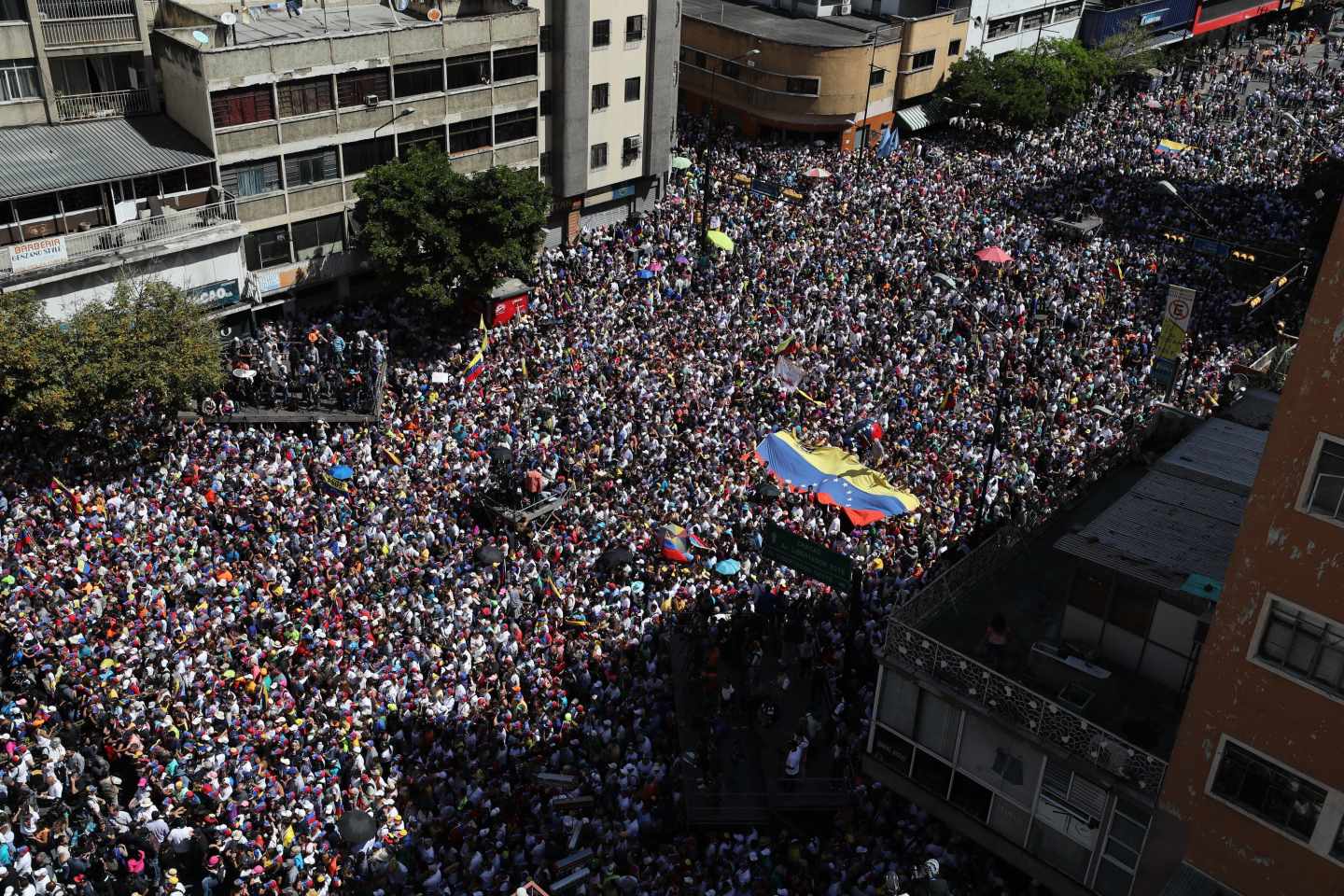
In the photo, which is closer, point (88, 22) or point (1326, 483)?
point (1326, 483)

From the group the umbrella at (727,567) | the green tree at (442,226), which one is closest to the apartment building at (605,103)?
the green tree at (442,226)

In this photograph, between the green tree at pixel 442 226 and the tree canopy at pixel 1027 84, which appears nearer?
the green tree at pixel 442 226

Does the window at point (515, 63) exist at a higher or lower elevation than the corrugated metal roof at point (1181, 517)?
higher

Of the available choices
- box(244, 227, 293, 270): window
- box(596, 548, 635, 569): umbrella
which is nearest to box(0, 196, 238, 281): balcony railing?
box(244, 227, 293, 270): window

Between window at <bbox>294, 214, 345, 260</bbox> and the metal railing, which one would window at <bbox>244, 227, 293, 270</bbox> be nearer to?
window at <bbox>294, 214, 345, 260</bbox>

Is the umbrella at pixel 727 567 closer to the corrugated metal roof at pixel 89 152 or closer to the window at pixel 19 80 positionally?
the corrugated metal roof at pixel 89 152

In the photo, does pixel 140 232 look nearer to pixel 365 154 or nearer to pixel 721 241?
pixel 365 154

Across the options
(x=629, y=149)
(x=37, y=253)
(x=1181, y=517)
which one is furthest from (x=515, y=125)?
(x=1181, y=517)
